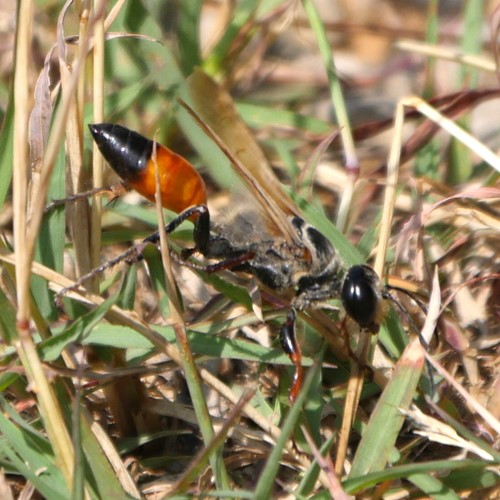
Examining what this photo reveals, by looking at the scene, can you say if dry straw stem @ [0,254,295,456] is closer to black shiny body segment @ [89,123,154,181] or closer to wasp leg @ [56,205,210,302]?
wasp leg @ [56,205,210,302]

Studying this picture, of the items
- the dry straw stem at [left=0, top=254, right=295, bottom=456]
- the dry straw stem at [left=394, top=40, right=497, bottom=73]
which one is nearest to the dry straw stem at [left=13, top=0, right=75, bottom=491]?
the dry straw stem at [left=0, top=254, right=295, bottom=456]

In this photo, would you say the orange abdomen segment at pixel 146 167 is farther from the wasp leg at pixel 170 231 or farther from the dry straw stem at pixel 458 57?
the dry straw stem at pixel 458 57

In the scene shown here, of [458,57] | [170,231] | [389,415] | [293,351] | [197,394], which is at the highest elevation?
[458,57]

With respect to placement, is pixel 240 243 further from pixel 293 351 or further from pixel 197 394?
pixel 197 394

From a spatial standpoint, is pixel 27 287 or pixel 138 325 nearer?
pixel 27 287

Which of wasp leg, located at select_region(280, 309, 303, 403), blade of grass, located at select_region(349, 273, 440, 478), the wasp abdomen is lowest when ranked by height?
blade of grass, located at select_region(349, 273, 440, 478)

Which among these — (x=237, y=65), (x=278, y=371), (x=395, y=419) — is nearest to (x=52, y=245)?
(x=278, y=371)

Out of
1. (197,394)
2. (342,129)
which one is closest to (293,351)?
(197,394)
